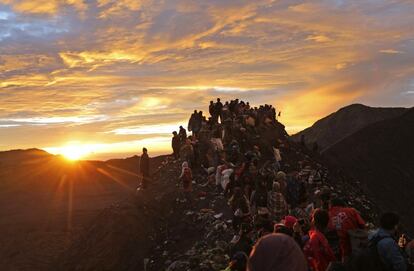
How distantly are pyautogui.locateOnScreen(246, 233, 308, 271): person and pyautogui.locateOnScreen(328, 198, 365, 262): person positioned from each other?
505cm

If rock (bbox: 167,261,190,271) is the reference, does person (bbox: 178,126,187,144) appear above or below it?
above

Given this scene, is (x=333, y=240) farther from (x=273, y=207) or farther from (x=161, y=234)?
(x=161, y=234)

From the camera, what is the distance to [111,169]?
5288cm

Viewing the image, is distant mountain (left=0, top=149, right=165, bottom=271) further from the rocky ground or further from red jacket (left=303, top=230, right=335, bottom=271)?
red jacket (left=303, top=230, right=335, bottom=271)

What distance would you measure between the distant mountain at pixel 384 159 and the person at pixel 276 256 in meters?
42.6

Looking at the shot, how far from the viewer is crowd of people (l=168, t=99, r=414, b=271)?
18.5 ft

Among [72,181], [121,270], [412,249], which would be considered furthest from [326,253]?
[72,181]

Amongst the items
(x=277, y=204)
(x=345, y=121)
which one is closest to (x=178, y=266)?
(x=277, y=204)

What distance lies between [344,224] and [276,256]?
5235 mm

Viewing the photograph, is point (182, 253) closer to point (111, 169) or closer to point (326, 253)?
point (326, 253)

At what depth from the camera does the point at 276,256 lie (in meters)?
2.42

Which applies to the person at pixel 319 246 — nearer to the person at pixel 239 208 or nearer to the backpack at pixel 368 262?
the backpack at pixel 368 262

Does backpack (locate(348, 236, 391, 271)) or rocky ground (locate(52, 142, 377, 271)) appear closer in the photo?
backpack (locate(348, 236, 391, 271))

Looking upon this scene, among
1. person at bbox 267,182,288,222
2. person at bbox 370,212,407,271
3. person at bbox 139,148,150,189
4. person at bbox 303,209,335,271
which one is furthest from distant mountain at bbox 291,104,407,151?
person at bbox 370,212,407,271
